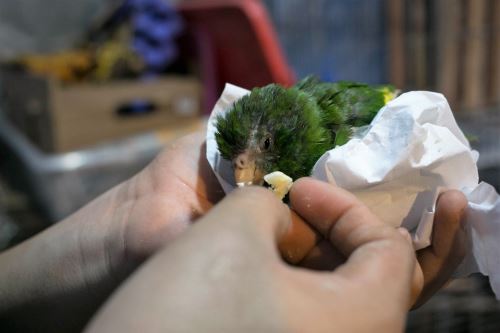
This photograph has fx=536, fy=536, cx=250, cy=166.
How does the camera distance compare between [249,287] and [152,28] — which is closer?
[249,287]

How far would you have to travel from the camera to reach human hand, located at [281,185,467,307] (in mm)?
525

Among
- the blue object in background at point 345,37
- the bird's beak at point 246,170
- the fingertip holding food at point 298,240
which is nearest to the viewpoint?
the fingertip holding food at point 298,240

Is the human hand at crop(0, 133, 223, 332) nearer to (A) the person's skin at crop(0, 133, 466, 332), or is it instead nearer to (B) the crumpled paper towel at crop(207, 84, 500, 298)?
(A) the person's skin at crop(0, 133, 466, 332)

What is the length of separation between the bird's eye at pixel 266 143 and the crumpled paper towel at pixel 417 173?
0.23 ft

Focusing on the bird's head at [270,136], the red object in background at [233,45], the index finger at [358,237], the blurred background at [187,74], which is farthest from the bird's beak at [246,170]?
the red object in background at [233,45]

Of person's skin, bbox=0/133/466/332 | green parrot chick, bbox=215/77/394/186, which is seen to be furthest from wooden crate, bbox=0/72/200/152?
green parrot chick, bbox=215/77/394/186

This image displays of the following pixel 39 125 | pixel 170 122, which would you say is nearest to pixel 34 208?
pixel 39 125

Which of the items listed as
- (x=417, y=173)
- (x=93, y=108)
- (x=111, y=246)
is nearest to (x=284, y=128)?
(x=417, y=173)

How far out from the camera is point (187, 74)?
6.16ft

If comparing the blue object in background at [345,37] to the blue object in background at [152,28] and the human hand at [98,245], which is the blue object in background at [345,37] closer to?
the blue object in background at [152,28]

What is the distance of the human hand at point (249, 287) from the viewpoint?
12.9 inches

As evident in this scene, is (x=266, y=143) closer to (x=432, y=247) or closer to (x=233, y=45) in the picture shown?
(x=432, y=247)

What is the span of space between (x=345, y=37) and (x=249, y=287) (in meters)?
1.60

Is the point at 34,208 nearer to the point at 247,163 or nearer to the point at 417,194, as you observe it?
the point at 247,163
